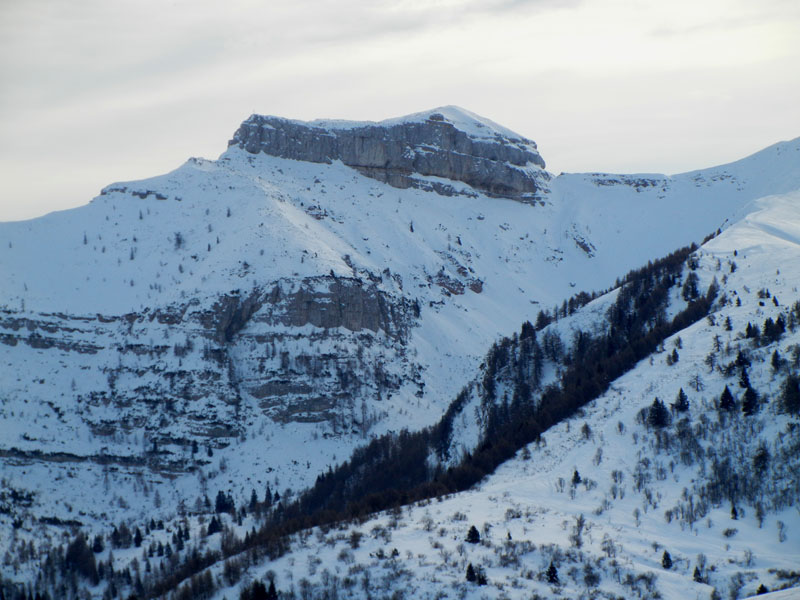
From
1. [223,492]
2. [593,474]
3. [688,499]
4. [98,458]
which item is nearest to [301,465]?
[223,492]

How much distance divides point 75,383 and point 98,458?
715 inches

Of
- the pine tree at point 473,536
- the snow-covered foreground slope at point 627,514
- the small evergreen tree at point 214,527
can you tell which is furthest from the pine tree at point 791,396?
the small evergreen tree at point 214,527

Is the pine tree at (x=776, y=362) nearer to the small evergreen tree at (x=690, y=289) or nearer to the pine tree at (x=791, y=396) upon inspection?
the pine tree at (x=791, y=396)

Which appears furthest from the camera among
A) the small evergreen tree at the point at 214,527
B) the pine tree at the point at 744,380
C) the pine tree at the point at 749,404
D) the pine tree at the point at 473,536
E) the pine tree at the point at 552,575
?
the small evergreen tree at the point at 214,527

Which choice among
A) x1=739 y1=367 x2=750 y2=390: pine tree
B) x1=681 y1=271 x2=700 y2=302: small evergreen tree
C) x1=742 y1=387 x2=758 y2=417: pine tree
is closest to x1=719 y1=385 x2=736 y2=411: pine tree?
x1=742 y1=387 x2=758 y2=417: pine tree

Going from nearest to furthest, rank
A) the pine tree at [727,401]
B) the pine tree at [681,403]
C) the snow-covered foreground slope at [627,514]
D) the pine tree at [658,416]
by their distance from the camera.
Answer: the snow-covered foreground slope at [627,514]
the pine tree at [727,401]
the pine tree at [658,416]
the pine tree at [681,403]

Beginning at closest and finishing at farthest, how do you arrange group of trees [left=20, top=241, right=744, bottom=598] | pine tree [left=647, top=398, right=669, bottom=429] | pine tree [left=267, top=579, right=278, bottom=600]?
pine tree [left=267, top=579, right=278, bottom=600] → pine tree [left=647, top=398, right=669, bottom=429] → group of trees [left=20, top=241, right=744, bottom=598]

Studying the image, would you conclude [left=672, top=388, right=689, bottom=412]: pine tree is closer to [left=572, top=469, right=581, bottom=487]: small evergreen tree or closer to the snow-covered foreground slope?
the snow-covered foreground slope

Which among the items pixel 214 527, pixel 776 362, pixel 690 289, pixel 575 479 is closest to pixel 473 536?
pixel 575 479

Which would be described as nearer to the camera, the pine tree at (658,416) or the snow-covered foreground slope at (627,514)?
the snow-covered foreground slope at (627,514)

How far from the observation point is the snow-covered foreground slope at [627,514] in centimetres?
A: 9238

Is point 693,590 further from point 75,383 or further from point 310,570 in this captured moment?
point 75,383

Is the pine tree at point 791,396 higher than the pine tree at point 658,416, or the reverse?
the pine tree at point 791,396

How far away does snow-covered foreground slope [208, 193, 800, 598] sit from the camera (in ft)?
303
